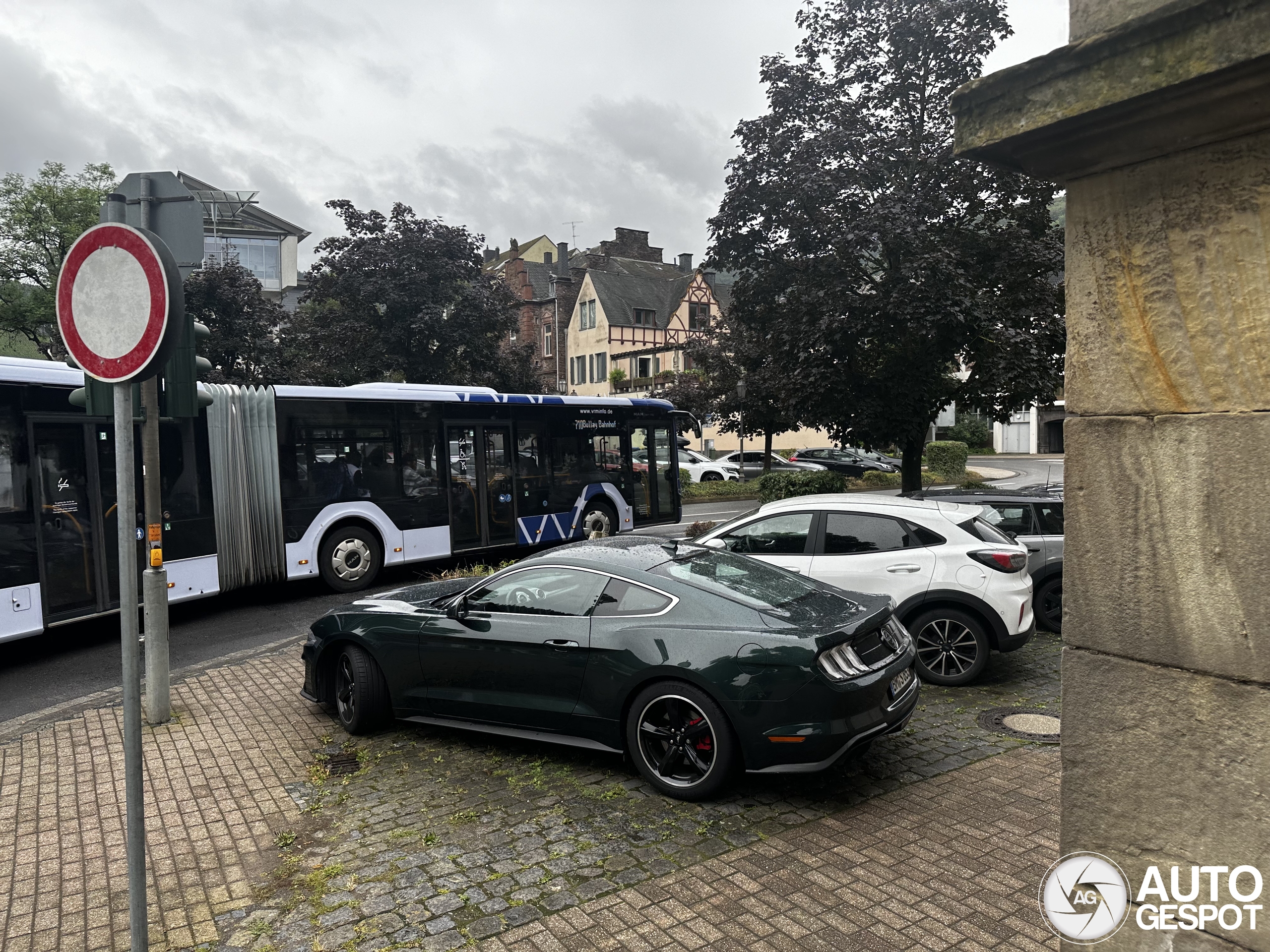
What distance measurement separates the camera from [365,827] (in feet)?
16.7

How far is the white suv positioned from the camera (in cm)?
771

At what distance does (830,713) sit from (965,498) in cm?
617

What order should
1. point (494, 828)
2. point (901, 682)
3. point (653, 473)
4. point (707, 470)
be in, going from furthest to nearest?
point (707, 470) → point (653, 473) → point (901, 682) → point (494, 828)

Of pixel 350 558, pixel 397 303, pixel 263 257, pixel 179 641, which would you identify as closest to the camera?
pixel 179 641

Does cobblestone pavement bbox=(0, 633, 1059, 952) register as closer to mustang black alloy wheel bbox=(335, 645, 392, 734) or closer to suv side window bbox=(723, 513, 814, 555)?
mustang black alloy wheel bbox=(335, 645, 392, 734)

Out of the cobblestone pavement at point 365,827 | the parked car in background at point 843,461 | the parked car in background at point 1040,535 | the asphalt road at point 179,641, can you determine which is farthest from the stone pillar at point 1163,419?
the parked car in background at point 843,461

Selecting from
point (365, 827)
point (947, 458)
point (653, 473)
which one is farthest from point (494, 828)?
point (947, 458)

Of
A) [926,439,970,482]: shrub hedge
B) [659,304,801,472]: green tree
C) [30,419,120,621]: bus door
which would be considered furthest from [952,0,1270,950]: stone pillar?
[926,439,970,482]: shrub hedge

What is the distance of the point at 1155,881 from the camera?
2.60 m

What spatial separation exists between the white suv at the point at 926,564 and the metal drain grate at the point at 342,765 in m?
3.61

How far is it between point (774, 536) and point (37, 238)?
31415mm

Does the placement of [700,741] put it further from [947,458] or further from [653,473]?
[947,458]

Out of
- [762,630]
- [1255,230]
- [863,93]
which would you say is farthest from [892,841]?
[863,93]

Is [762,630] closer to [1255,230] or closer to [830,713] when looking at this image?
[830,713]
